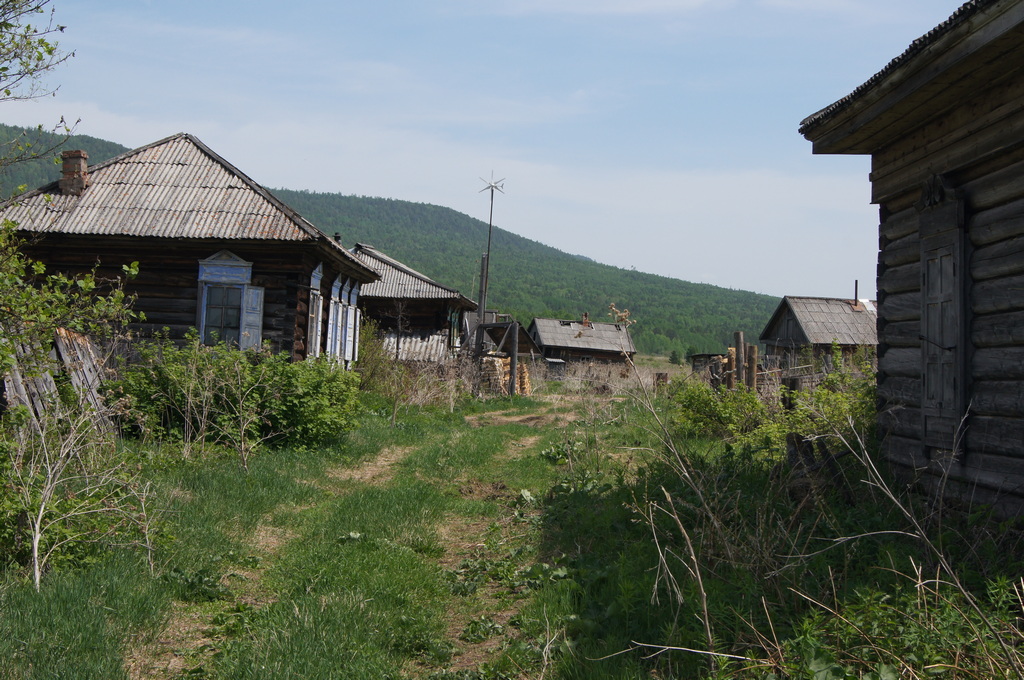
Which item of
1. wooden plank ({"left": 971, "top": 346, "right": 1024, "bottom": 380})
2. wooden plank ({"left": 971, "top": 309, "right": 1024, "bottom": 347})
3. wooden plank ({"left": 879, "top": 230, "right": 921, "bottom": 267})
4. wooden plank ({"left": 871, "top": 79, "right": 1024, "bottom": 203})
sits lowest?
wooden plank ({"left": 971, "top": 346, "right": 1024, "bottom": 380})

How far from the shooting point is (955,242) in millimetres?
5898

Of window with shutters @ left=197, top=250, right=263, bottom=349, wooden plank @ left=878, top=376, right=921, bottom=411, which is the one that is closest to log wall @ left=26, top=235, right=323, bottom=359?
window with shutters @ left=197, top=250, right=263, bottom=349

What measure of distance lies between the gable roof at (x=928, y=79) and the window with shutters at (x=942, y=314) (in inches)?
25.5

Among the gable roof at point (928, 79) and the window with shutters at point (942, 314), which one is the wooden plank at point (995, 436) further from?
the gable roof at point (928, 79)

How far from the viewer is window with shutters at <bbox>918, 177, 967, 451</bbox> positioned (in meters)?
5.83

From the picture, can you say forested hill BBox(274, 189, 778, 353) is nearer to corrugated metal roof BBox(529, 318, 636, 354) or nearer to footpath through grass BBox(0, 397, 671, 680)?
corrugated metal roof BBox(529, 318, 636, 354)

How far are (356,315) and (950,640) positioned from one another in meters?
16.7

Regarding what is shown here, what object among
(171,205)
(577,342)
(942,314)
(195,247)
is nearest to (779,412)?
(942,314)

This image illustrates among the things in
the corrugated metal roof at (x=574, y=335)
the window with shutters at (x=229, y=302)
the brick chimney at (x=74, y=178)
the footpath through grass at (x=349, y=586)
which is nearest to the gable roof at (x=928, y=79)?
the footpath through grass at (x=349, y=586)

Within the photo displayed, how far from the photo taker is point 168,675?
399 cm

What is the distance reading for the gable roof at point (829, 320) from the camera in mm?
36562

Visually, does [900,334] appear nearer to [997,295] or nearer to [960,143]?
[997,295]

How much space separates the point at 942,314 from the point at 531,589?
380 cm

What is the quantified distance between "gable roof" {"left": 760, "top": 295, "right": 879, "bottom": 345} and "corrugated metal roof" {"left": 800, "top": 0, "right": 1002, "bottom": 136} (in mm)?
30869
